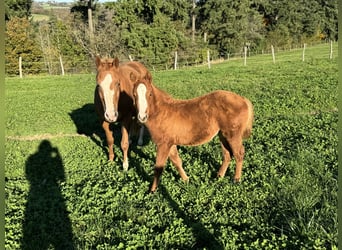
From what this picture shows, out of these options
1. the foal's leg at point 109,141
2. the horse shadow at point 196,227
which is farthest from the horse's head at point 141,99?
the foal's leg at point 109,141

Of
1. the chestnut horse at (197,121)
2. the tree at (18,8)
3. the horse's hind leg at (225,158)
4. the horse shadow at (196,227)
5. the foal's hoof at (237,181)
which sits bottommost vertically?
the horse shadow at (196,227)

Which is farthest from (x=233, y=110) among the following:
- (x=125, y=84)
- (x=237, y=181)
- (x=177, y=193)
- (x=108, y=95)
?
(x=125, y=84)

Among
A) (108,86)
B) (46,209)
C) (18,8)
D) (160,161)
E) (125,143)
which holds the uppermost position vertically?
(18,8)

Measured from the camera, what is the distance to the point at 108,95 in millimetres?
6633

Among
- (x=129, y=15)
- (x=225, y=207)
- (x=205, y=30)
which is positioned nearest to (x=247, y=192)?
(x=225, y=207)

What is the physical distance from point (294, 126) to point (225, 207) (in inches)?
187

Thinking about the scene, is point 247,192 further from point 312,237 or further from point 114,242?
point 114,242

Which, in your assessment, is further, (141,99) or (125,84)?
(125,84)

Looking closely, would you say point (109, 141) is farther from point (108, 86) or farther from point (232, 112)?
point (232, 112)

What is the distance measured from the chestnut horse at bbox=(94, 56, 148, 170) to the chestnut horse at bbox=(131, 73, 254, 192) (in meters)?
0.77

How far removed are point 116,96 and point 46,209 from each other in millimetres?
2463

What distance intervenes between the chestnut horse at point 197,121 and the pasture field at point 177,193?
67cm

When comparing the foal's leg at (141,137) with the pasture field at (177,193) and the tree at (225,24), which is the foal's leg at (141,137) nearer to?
the pasture field at (177,193)

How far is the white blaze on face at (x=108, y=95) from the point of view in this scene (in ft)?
21.6
